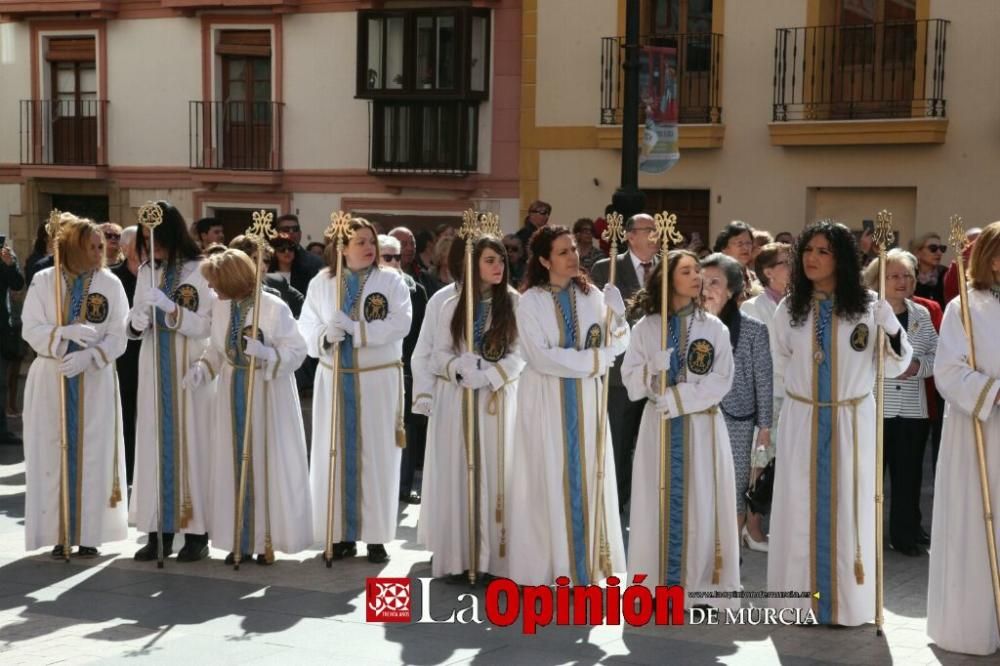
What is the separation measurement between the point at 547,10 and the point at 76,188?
835cm

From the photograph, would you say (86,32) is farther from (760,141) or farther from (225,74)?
(760,141)

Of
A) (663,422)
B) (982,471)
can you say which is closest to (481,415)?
(663,422)

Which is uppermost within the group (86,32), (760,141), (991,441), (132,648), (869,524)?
(86,32)

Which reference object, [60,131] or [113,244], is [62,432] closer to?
[113,244]

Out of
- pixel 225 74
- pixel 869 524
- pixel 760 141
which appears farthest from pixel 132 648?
pixel 225 74

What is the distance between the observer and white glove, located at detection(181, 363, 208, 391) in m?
9.39

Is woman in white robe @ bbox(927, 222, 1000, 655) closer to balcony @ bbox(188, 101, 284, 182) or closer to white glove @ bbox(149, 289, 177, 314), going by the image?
white glove @ bbox(149, 289, 177, 314)

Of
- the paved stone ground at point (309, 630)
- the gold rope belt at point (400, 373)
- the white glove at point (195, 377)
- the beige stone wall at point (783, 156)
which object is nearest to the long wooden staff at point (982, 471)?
the paved stone ground at point (309, 630)

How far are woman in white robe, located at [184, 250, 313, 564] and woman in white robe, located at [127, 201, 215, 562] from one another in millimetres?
150

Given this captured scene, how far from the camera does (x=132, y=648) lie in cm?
746

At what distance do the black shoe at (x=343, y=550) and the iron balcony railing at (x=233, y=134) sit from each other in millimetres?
14442

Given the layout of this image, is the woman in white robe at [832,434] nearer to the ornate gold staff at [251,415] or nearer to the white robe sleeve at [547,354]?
the white robe sleeve at [547,354]

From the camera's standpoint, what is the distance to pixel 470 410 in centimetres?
884

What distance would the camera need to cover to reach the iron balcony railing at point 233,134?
2347 cm
